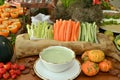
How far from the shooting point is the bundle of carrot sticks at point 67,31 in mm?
1298

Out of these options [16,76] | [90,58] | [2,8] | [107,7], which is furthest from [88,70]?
[2,8]

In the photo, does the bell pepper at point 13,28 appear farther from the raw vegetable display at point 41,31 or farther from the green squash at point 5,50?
the green squash at point 5,50

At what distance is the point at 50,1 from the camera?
1635 mm

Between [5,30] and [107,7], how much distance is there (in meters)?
0.85

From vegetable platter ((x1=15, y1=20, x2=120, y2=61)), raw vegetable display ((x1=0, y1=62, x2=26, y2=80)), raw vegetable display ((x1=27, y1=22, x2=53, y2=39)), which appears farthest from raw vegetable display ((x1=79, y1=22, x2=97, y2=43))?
raw vegetable display ((x1=0, y1=62, x2=26, y2=80))

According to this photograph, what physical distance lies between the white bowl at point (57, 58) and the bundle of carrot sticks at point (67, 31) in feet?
0.49

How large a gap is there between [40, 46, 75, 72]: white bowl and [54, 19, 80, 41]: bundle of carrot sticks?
0.49 feet

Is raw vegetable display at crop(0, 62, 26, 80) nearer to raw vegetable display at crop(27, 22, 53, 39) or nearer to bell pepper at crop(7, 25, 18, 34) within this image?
raw vegetable display at crop(27, 22, 53, 39)

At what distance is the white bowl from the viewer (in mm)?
1049

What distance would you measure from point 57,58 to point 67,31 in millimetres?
265

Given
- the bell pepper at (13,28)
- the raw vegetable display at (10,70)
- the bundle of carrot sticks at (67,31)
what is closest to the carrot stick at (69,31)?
the bundle of carrot sticks at (67,31)

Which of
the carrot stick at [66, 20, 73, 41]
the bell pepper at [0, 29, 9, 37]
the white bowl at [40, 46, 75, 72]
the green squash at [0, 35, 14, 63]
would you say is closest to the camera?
the white bowl at [40, 46, 75, 72]

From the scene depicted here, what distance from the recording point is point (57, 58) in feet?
3.56

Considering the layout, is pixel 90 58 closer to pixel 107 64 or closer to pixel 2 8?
pixel 107 64
